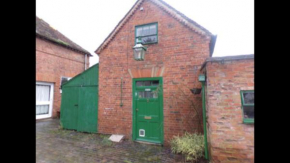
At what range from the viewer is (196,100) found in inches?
219

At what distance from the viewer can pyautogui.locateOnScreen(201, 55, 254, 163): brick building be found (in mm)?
3863

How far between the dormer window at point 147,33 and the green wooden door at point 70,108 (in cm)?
415

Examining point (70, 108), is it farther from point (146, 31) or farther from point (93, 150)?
point (146, 31)

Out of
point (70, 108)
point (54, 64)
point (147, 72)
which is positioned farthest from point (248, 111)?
point (54, 64)

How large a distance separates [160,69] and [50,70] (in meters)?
8.58

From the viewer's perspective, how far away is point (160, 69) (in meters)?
6.12

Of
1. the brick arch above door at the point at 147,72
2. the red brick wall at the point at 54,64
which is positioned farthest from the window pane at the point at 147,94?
the red brick wall at the point at 54,64

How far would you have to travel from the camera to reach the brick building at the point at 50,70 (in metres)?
10.1

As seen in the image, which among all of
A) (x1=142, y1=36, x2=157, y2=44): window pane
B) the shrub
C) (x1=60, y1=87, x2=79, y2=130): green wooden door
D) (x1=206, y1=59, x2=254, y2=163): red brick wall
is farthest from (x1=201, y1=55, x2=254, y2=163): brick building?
(x1=60, y1=87, x2=79, y2=130): green wooden door

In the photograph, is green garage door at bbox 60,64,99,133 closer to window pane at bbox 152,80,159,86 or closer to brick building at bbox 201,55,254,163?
window pane at bbox 152,80,159,86

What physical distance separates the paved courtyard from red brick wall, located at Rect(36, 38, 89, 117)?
4813 millimetres
